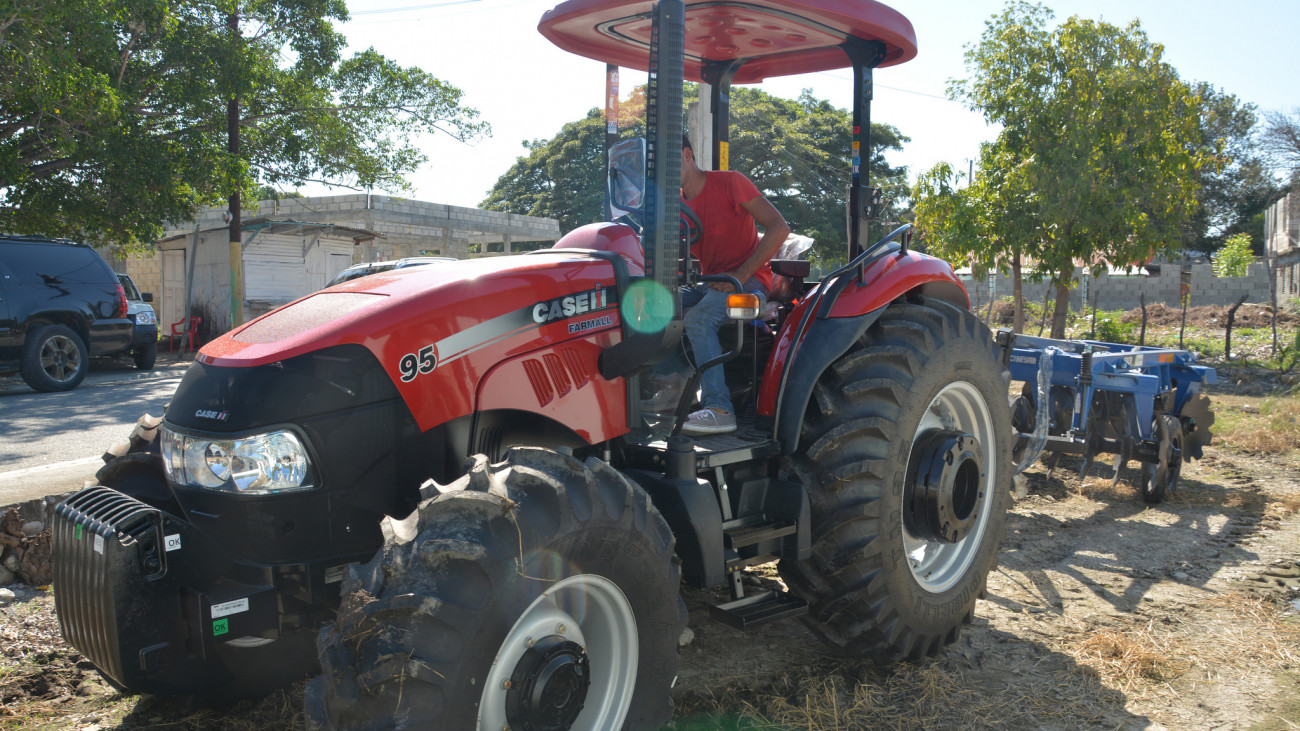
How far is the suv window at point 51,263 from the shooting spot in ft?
36.7

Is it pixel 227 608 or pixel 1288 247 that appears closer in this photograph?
pixel 227 608

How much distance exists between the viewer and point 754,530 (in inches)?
126

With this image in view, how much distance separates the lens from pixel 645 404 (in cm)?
347

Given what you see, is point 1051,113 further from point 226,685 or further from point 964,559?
point 226,685

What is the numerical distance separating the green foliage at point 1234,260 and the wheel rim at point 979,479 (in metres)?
28.8

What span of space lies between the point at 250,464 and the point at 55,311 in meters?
11.1

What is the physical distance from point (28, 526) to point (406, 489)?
2.82 metres

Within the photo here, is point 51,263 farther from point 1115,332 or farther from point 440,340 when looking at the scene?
point 1115,332

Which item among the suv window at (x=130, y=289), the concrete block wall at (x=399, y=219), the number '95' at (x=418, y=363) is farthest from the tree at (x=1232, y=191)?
the number '95' at (x=418, y=363)

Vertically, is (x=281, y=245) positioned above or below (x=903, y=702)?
above

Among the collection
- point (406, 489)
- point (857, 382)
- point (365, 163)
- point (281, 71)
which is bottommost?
point (406, 489)

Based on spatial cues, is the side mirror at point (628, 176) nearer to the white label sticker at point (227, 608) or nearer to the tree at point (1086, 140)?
the white label sticker at point (227, 608)

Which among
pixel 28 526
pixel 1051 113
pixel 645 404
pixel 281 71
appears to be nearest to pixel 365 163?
pixel 281 71

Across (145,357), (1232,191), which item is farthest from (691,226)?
(1232,191)
